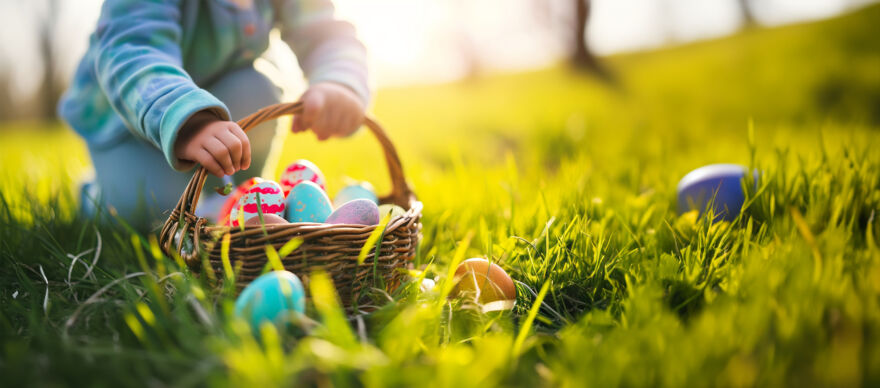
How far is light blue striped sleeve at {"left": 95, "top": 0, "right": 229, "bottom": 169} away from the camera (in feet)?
3.59

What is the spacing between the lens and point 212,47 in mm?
1597

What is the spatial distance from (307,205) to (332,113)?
267 mm

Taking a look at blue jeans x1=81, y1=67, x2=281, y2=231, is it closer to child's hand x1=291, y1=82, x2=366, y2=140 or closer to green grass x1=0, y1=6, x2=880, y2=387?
green grass x1=0, y1=6, x2=880, y2=387

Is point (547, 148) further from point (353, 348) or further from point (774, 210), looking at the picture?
point (353, 348)

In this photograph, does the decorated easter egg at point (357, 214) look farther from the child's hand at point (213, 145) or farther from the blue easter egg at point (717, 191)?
the blue easter egg at point (717, 191)

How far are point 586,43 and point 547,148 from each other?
4869 millimetres

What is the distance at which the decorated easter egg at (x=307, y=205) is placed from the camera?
1.25m

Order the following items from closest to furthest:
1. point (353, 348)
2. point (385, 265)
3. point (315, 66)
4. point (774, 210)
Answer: point (353, 348) < point (385, 265) < point (774, 210) < point (315, 66)

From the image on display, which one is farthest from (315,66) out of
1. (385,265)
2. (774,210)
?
(774,210)

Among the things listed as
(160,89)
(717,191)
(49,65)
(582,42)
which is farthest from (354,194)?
(49,65)

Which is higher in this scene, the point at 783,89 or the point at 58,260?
the point at 783,89

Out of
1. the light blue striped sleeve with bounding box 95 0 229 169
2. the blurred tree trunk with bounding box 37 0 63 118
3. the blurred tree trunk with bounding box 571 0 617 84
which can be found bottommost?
the blurred tree trunk with bounding box 37 0 63 118

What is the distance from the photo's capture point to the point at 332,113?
1.39m

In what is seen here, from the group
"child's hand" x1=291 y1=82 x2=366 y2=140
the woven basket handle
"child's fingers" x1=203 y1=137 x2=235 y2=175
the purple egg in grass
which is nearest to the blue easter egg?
the purple egg in grass
